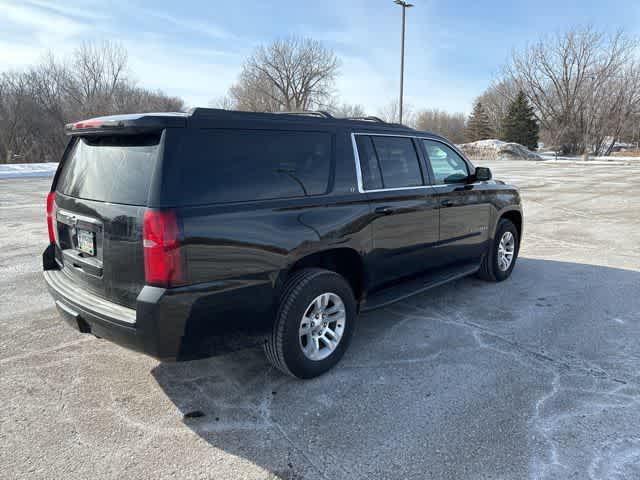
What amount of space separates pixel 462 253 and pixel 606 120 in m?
57.9

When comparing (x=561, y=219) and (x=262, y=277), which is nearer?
(x=262, y=277)

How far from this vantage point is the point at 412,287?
4.35 metres

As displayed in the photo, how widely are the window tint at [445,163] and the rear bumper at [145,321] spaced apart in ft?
9.63

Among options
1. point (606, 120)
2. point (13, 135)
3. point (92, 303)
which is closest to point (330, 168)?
point (92, 303)

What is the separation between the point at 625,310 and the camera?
4895 mm

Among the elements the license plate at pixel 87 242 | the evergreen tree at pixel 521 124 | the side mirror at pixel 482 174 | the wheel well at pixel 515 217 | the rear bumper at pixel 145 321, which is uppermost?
the evergreen tree at pixel 521 124

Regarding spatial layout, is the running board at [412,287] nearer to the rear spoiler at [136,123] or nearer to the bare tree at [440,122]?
the rear spoiler at [136,123]

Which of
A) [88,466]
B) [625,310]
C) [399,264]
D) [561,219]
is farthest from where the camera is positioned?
[561,219]

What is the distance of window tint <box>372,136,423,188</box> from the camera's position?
4.04m

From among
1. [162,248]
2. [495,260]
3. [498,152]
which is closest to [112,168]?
[162,248]

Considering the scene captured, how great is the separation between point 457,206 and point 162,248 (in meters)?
3.18

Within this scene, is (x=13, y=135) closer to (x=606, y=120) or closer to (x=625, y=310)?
(x=625, y=310)

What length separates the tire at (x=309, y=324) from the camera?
3.21 meters

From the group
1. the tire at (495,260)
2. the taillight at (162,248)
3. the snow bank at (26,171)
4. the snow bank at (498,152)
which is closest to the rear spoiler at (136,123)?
the taillight at (162,248)
